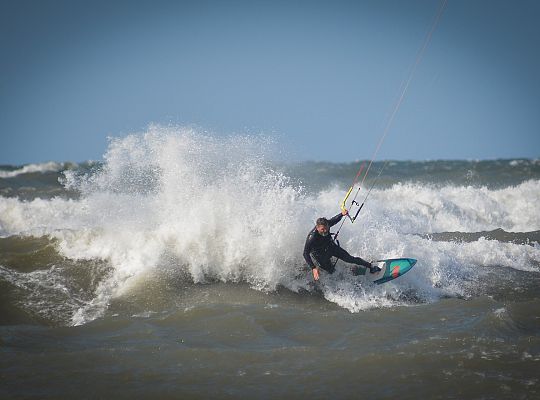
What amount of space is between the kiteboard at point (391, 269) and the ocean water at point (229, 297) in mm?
161

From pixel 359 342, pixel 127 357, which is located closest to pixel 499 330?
pixel 359 342

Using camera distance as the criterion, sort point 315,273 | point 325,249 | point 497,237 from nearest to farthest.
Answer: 1. point 315,273
2. point 325,249
3. point 497,237

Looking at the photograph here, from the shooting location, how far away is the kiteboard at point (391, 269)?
340 inches

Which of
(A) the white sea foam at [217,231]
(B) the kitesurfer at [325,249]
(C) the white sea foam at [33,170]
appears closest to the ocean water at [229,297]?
(A) the white sea foam at [217,231]

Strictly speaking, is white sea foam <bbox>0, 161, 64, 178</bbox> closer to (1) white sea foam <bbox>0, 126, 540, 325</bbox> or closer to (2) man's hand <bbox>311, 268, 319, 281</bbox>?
(1) white sea foam <bbox>0, 126, 540, 325</bbox>

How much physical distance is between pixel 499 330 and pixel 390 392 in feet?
7.39

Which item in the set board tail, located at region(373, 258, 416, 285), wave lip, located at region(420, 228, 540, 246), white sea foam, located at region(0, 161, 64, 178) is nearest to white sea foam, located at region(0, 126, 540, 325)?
board tail, located at region(373, 258, 416, 285)

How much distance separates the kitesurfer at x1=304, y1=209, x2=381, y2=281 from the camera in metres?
8.44

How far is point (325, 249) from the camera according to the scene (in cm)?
866

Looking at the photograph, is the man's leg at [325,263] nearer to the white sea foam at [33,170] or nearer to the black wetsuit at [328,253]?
the black wetsuit at [328,253]

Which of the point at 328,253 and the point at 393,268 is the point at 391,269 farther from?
the point at 328,253

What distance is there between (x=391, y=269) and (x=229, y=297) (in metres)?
2.88

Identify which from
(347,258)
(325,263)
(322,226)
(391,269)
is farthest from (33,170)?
(391,269)

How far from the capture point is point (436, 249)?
33.1ft
